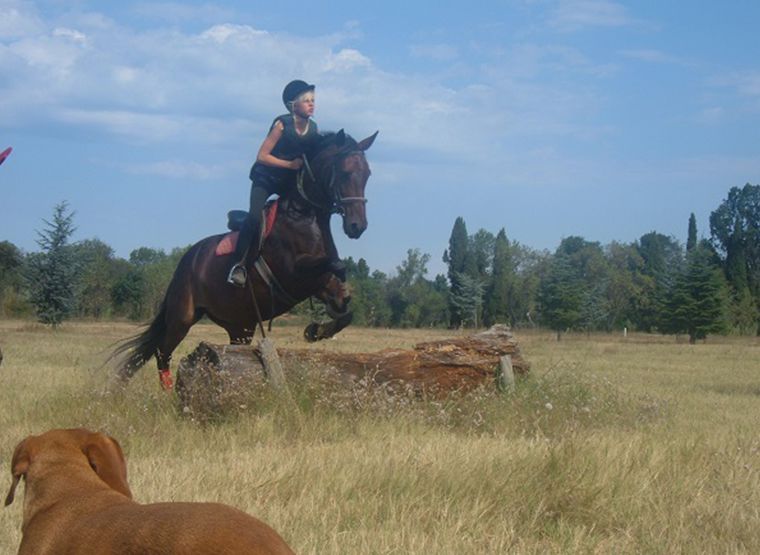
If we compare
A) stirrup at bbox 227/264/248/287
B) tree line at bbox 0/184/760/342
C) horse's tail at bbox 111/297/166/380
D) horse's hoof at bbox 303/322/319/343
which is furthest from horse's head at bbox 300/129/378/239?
tree line at bbox 0/184/760/342

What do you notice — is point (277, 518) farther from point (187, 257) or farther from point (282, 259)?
point (187, 257)

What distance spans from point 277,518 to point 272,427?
299cm

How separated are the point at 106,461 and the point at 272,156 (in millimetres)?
6867

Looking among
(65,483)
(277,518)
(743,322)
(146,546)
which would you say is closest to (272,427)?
(277,518)

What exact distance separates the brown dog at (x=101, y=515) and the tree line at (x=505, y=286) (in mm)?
34369

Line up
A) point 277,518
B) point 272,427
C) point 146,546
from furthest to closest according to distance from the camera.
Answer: point 272,427 < point 277,518 < point 146,546

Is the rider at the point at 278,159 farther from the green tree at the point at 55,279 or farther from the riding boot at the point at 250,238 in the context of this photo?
the green tree at the point at 55,279

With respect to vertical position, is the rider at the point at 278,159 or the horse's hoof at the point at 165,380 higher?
the rider at the point at 278,159

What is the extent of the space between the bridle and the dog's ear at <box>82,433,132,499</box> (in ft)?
20.7

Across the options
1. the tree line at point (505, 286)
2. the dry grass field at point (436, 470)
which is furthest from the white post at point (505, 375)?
the tree line at point (505, 286)

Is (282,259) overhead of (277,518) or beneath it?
overhead

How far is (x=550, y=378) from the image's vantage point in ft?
36.6

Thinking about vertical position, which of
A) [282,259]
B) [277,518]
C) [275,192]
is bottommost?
[277,518]

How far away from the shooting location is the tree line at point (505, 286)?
47.2 m
